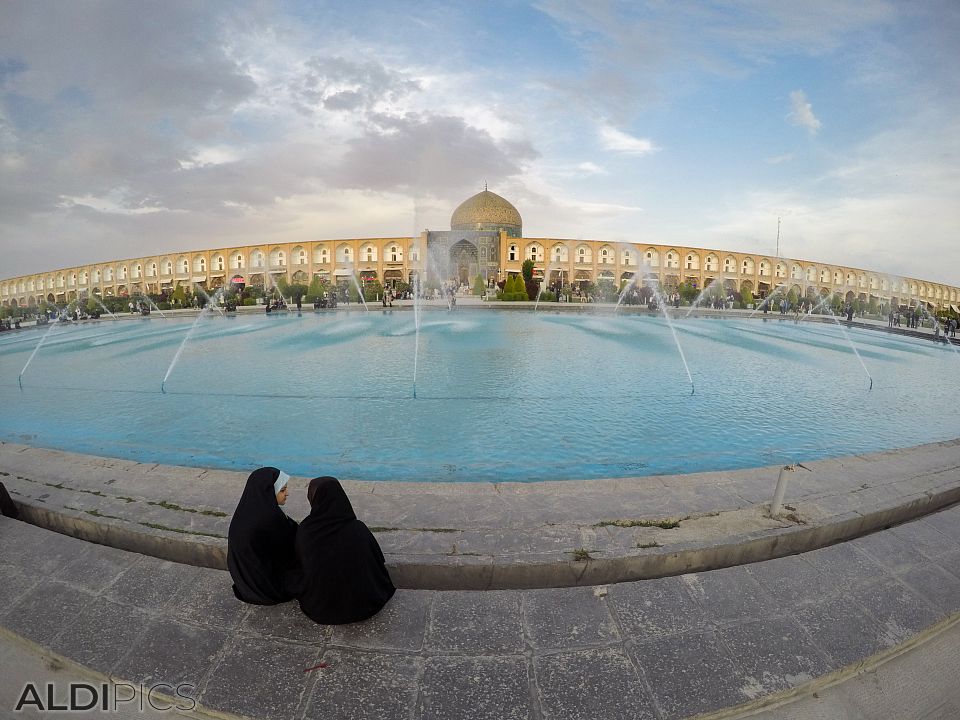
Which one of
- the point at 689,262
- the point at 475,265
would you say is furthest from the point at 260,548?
the point at 689,262

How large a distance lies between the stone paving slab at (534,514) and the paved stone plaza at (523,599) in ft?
0.05

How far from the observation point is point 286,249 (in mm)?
48438

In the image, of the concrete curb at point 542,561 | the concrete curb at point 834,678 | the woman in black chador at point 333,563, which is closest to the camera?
the concrete curb at point 834,678

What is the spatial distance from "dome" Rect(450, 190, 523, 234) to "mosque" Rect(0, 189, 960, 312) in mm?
87

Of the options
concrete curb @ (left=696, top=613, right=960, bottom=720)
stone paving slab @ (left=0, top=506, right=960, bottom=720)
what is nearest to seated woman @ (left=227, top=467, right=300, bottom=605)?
stone paving slab @ (left=0, top=506, right=960, bottom=720)

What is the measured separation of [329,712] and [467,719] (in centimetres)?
45

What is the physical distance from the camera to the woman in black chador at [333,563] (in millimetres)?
1975

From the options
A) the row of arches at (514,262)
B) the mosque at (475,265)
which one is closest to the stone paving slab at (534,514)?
the mosque at (475,265)

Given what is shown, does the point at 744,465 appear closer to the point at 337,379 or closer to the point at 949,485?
the point at 949,485

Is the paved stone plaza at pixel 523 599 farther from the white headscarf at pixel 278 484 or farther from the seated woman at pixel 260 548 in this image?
the white headscarf at pixel 278 484

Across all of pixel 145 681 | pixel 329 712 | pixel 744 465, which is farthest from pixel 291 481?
pixel 744 465

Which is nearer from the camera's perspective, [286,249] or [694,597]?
[694,597]

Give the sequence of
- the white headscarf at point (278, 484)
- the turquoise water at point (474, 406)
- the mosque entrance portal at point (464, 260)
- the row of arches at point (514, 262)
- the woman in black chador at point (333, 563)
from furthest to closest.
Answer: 1. the row of arches at point (514, 262)
2. the mosque entrance portal at point (464, 260)
3. the turquoise water at point (474, 406)
4. the white headscarf at point (278, 484)
5. the woman in black chador at point (333, 563)

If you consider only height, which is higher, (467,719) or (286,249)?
(286,249)
